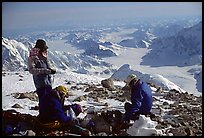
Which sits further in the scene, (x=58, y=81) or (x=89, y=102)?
(x=58, y=81)

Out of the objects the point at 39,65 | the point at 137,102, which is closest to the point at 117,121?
the point at 137,102

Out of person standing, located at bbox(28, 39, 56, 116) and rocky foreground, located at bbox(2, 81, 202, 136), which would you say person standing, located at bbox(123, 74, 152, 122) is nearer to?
rocky foreground, located at bbox(2, 81, 202, 136)

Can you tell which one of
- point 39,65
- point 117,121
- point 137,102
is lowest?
point 117,121

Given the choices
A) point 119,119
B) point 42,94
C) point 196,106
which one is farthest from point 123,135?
point 196,106

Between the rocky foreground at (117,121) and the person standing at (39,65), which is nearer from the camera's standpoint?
the rocky foreground at (117,121)

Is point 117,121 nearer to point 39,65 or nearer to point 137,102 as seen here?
point 137,102

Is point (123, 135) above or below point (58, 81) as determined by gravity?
above

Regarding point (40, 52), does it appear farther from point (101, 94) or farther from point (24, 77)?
point (24, 77)

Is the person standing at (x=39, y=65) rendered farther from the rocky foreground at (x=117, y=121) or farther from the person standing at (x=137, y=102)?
the person standing at (x=137, y=102)

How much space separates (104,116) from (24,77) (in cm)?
1215

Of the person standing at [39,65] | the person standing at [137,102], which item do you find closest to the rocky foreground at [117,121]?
the person standing at [137,102]

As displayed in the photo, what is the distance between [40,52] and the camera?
8.06 m

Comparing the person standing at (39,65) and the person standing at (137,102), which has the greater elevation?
the person standing at (39,65)

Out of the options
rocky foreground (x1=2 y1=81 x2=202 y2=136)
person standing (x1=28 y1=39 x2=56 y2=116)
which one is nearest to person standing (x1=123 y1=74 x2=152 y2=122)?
rocky foreground (x1=2 y1=81 x2=202 y2=136)
